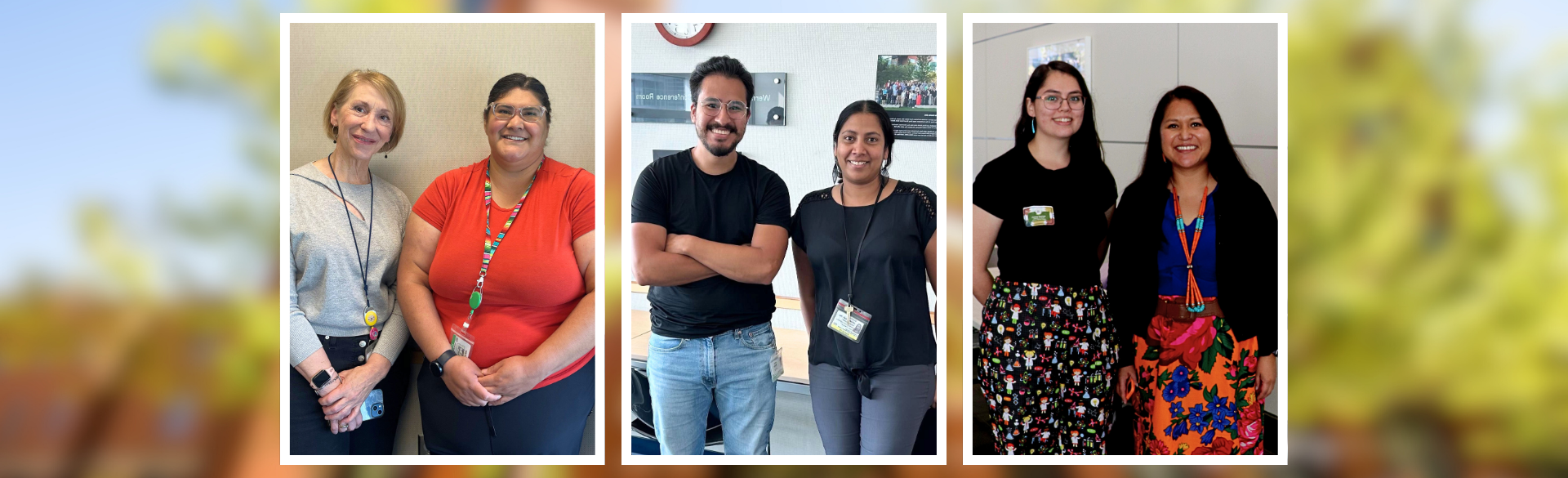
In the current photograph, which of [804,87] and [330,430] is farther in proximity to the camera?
[330,430]

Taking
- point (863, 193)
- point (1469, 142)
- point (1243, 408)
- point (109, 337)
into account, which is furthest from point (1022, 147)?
point (109, 337)

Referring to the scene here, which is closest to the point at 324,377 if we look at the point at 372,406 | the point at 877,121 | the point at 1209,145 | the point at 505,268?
the point at 372,406

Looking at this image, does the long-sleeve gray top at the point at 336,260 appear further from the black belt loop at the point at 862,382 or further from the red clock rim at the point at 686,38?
the black belt loop at the point at 862,382

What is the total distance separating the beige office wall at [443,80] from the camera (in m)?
2.39

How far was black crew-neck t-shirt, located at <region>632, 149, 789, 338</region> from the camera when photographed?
7.80ft

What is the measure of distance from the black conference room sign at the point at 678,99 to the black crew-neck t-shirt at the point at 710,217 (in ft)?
0.34

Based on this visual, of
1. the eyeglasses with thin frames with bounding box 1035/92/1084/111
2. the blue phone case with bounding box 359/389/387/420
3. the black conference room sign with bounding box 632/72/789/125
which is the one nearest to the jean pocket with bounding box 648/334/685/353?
the black conference room sign with bounding box 632/72/789/125

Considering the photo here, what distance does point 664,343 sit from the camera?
2432 mm

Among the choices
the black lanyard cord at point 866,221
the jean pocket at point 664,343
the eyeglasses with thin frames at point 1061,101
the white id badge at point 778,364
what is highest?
the eyeglasses with thin frames at point 1061,101

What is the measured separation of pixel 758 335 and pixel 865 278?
0.30 metres

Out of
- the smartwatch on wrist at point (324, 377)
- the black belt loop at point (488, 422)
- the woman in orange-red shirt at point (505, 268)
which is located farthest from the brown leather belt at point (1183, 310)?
the smartwatch on wrist at point (324, 377)

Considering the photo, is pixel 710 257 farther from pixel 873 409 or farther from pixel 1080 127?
pixel 1080 127

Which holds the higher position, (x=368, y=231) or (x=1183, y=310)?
(x=368, y=231)

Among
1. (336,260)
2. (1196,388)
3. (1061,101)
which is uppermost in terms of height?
(1061,101)
